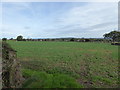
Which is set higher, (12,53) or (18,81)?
(12,53)

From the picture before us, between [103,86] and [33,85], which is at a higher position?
[33,85]

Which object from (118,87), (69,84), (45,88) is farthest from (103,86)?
(45,88)

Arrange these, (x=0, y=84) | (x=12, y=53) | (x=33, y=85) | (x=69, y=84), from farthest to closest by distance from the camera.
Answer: (x=12, y=53) → (x=0, y=84) → (x=69, y=84) → (x=33, y=85)

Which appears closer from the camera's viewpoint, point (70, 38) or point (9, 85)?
point (9, 85)

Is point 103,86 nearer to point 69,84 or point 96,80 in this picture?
point 96,80

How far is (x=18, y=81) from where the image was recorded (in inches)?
169

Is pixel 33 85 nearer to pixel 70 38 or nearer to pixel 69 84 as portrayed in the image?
pixel 69 84

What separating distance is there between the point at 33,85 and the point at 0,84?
63.0 inches

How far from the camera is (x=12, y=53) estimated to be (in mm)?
4234

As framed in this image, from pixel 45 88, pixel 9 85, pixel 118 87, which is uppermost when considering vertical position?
pixel 45 88

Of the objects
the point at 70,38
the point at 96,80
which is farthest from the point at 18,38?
the point at 96,80

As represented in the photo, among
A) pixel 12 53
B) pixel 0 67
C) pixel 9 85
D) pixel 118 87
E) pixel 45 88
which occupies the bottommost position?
pixel 118 87

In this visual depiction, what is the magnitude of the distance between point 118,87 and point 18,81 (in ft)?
13.6

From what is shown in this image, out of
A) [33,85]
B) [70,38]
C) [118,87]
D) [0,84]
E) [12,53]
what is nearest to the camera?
[33,85]
